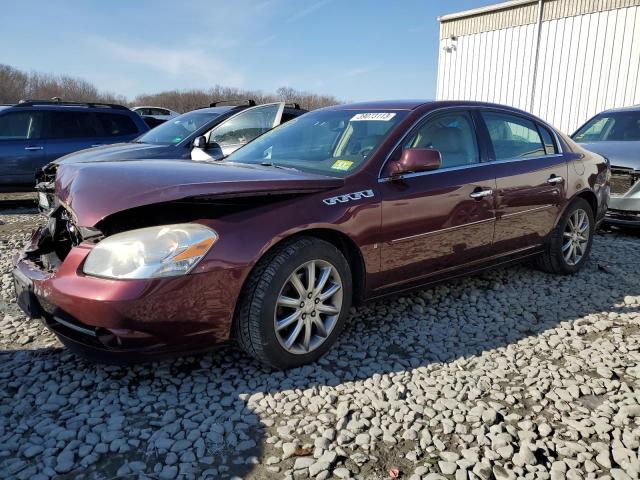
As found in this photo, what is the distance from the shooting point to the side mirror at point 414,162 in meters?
3.12

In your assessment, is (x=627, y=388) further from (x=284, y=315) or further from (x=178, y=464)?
(x=178, y=464)

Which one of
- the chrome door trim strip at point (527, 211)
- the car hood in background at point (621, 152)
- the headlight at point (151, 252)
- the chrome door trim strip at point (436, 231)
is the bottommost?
the chrome door trim strip at point (436, 231)

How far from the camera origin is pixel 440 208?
134 inches

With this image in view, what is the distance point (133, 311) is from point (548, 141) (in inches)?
149

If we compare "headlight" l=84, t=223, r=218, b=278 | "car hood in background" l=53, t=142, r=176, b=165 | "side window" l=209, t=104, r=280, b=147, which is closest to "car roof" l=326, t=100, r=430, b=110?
"headlight" l=84, t=223, r=218, b=278

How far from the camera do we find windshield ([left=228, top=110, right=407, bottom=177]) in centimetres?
333

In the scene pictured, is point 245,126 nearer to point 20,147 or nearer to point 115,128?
point 115,128

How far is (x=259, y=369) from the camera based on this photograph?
2895 millimetres

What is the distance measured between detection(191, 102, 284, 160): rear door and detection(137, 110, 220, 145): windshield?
39 centimetres

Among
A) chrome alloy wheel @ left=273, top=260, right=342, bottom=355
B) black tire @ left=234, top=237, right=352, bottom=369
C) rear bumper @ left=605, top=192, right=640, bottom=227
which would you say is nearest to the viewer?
black tire @ left=234, top=237, right=352, bottom=369

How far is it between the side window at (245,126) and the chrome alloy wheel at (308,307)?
409 cm

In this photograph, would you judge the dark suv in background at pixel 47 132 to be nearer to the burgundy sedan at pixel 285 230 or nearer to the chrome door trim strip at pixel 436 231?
the burgundy sedan at pixel 285 230

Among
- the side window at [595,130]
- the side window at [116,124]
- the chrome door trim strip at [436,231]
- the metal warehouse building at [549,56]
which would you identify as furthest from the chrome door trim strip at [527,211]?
the metal warehouse building at [549,56]

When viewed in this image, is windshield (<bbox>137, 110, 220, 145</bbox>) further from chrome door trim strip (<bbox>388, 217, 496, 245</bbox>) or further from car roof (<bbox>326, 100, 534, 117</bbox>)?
chrome door trim strip (<bbox>388, 217, 496, 245</bbox>)
